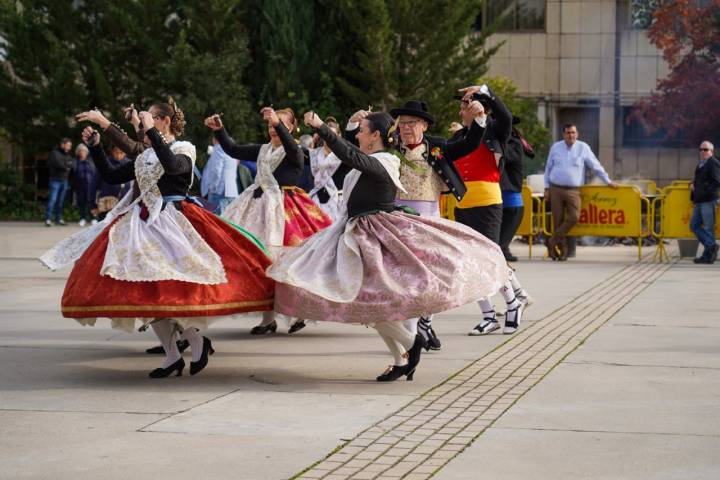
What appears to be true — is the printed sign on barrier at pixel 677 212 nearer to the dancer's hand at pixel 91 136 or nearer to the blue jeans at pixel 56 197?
the dancer's hand at pixel 91 136

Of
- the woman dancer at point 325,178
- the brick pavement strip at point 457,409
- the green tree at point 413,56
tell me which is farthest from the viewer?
the green tree at point 413,56

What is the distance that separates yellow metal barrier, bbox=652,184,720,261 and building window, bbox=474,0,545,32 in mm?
18309

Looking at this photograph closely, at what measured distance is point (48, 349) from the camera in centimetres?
1077

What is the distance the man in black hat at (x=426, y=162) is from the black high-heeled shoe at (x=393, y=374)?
1.44 m

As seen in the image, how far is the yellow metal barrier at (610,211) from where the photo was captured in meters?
21.3

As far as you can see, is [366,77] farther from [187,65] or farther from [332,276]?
[332,276]

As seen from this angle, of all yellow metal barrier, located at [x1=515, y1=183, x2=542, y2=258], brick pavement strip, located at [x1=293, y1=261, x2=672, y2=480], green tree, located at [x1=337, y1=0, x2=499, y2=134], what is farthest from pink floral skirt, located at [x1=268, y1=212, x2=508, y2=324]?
green tree, located at [x1=337, y1=0, x2=499, y2=134]

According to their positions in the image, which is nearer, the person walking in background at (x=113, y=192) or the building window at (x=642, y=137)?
the person walking in background at (x=113, y=192)

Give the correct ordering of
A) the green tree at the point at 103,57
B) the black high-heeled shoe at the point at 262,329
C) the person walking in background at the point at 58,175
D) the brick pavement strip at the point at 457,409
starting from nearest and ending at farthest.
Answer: the brick pavement strip at the point at 457,409 → the black high-heeled shoe at the point at 262,329 → the person walking in background at the point at 58,175 → the green tree at the point at 103,57

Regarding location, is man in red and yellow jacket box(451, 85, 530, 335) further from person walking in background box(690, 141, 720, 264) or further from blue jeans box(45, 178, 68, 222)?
blue jeans box(45, 178, 68, 222)

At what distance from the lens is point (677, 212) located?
2148 cm

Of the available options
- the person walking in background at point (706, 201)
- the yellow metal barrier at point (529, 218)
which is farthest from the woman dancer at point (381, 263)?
the yellow metal barrier at point (529, 218)

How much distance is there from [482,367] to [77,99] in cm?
2268

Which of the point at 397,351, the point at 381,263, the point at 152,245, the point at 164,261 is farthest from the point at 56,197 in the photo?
the point at 381,263
